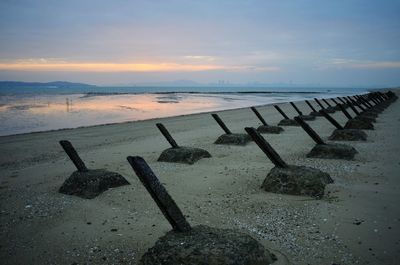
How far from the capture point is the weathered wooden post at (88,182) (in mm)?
5906

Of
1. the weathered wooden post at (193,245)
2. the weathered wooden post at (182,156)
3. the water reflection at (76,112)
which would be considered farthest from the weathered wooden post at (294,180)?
the water reflection at (76,112)

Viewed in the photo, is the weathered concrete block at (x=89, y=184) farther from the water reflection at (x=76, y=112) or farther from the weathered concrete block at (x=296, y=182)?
the water reflection at (x=76, y=112)

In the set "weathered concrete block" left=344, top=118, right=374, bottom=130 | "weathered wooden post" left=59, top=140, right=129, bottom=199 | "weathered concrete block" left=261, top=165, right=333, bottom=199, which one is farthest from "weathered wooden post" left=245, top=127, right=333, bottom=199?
"weathered concrete block" left=344, top=118, right=374, bottom=130

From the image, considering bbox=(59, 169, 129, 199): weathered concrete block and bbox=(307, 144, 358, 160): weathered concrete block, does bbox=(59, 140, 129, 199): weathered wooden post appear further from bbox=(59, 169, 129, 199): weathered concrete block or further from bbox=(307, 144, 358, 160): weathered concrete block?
bbox=(307, 144, 358, 160): weathered concrete block

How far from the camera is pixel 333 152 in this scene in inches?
323

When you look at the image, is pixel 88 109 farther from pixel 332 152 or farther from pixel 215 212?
pixel 215 212

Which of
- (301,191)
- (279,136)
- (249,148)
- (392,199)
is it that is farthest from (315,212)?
(279,136)

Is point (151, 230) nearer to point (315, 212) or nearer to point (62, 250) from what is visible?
point (62, 250)

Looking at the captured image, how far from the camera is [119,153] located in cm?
A: 1026

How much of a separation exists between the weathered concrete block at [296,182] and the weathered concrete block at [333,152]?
242 cm

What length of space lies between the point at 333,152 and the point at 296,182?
3.08 meters

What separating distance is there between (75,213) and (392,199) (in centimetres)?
495

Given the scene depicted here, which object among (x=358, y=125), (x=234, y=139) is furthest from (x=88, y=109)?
(x=358, y=125)

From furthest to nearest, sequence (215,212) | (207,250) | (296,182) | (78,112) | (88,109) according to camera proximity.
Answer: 1. (88,109)
2. (78,112)
3. (296,182)
4. (215,212)
5. (207,250)
